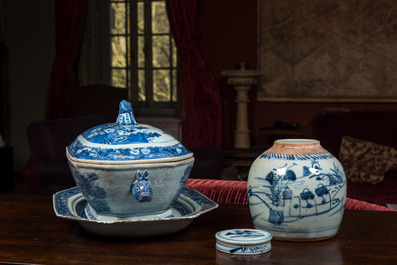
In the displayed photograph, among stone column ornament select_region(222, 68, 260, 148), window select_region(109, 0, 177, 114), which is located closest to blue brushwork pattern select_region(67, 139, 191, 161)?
stone column ornament select_region(222, 68, 260, 148)

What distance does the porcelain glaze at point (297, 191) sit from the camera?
1.17 m

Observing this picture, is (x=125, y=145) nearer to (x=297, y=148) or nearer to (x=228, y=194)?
(x=297, y=148)

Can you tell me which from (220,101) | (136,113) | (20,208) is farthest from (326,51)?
(20,208)

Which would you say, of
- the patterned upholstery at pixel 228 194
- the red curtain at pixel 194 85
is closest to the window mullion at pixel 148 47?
the red curtain at pixel 194 85

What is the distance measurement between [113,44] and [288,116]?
2.16 m

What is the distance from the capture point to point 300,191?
45.8 inches

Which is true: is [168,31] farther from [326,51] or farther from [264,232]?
[264,232]

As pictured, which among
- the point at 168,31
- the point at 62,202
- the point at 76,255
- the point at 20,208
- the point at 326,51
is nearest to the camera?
the point at 76,255

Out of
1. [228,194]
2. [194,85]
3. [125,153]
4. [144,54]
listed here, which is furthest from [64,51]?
[125,153]

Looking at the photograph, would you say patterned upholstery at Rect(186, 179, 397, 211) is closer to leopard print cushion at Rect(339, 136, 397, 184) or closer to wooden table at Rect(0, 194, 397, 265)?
wooden table at Rect(0, 194, 397, 265)

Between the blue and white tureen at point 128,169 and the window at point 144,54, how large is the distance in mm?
5585

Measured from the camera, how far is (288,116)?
6348mm

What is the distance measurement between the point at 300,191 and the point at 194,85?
532cm

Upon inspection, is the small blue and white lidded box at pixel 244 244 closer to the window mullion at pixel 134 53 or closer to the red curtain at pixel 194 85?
the red curtain at pixel 194 85
